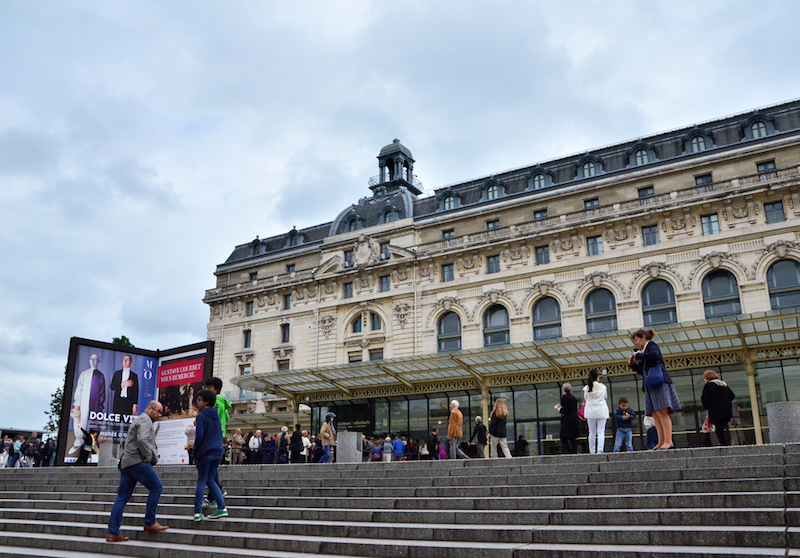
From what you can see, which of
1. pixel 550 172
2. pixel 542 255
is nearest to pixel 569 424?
pixel 542 255

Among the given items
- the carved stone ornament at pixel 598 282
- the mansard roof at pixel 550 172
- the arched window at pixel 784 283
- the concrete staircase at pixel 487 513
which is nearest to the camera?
the concrete staircase at pixel 487 513

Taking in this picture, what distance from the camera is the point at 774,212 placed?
102 feet

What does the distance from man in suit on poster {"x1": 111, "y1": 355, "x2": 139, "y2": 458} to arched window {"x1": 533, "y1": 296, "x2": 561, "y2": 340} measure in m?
19.8

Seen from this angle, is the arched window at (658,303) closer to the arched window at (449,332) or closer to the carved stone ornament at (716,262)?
the carved stone ornament at (716,262)

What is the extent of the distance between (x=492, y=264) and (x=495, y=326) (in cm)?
352

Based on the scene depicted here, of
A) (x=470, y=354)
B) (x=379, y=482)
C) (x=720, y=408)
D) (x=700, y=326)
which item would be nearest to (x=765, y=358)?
(x=700, y=326)

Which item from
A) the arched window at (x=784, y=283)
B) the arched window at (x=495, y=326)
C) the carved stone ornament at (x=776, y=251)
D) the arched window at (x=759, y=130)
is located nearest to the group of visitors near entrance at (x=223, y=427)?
the arched window at (x=784, y=283)

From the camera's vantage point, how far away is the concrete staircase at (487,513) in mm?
6555

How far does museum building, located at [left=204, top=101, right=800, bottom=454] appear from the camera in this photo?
27453 mm

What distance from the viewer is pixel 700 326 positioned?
76.2 feet

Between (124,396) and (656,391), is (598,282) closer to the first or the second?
(124,396)

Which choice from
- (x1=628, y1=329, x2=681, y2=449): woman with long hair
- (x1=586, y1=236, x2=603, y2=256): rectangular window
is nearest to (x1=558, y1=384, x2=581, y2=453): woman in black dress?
(x1=628, y1=329, x2=681, y2=449): woman with long hair

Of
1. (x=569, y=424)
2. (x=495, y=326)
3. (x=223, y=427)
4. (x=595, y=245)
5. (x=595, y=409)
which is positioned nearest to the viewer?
(x=223, y=427)

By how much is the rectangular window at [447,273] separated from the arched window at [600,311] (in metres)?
8.08
